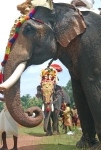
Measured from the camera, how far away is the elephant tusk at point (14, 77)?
319cm

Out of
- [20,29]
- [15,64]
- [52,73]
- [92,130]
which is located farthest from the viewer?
[52,73]

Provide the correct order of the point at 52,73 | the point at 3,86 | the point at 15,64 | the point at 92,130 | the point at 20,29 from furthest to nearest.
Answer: the point at 52,73 < the point at 92,130 < the point at 20,29 < the point at 15,64 < the point at 3,86

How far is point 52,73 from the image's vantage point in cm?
777

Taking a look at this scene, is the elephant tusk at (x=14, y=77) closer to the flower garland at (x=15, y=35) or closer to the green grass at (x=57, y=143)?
the flower garland at (x=15, y=35)

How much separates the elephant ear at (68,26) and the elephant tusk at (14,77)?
1.71 ft

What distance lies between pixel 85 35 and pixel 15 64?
2.86 feet

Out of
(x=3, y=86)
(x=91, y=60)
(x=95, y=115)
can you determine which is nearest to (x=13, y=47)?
(x=3, y=86)

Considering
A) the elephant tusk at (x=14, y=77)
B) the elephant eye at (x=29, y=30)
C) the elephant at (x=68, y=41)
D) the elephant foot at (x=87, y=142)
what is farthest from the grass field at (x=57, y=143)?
the elephant eye at (x=29, y=30)

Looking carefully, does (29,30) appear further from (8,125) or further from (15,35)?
(8,125)

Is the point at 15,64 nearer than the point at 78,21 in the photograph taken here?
Yes

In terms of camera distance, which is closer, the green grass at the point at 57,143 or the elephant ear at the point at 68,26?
the elephant ear at the point at 68,26

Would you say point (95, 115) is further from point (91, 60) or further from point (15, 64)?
point (15, 64)

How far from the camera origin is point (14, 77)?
3.33 metres

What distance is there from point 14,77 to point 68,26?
2.87ft
